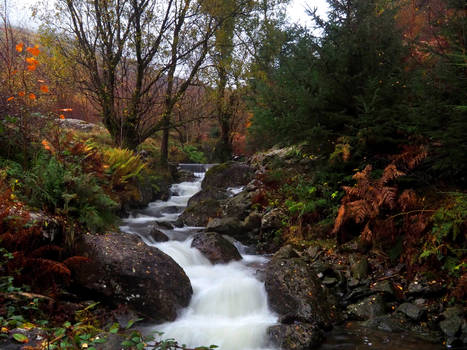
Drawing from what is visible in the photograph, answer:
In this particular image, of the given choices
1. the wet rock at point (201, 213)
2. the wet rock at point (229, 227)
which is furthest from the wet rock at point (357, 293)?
the wet rock at point (201, 213)

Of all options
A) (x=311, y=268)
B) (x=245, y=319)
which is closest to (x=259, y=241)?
(x=311, y=268)

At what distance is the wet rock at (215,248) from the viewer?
6.39 metres

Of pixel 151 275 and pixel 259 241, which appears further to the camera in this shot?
pixel 259 241

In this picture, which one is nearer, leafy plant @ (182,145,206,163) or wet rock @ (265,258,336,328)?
wet rock @ (265,258,336,328)

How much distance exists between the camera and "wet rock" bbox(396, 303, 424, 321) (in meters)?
4.26

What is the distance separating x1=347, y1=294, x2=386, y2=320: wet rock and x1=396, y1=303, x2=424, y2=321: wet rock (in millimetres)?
223

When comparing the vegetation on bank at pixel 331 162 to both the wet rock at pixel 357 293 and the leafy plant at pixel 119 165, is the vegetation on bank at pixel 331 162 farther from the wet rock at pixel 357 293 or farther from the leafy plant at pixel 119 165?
the wet rock at pixel 357 293

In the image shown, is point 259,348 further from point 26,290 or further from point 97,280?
point 26,290

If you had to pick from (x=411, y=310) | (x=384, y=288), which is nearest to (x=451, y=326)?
(x=411, y=310)

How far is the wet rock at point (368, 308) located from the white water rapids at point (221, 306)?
1114 millimetres

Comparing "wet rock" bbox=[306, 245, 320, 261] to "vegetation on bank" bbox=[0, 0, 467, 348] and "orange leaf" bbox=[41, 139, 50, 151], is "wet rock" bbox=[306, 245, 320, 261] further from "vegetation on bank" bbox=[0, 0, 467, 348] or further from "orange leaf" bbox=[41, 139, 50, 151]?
"orange leaf" bbox=[41, 139, 50, 151]

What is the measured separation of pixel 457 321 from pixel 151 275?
384 centimetres

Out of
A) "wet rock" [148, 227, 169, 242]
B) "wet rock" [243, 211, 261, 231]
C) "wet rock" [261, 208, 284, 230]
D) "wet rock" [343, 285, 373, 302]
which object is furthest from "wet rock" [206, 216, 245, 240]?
"wet rock" [343, 285, 373, 302]

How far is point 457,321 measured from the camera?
13.0 ft
